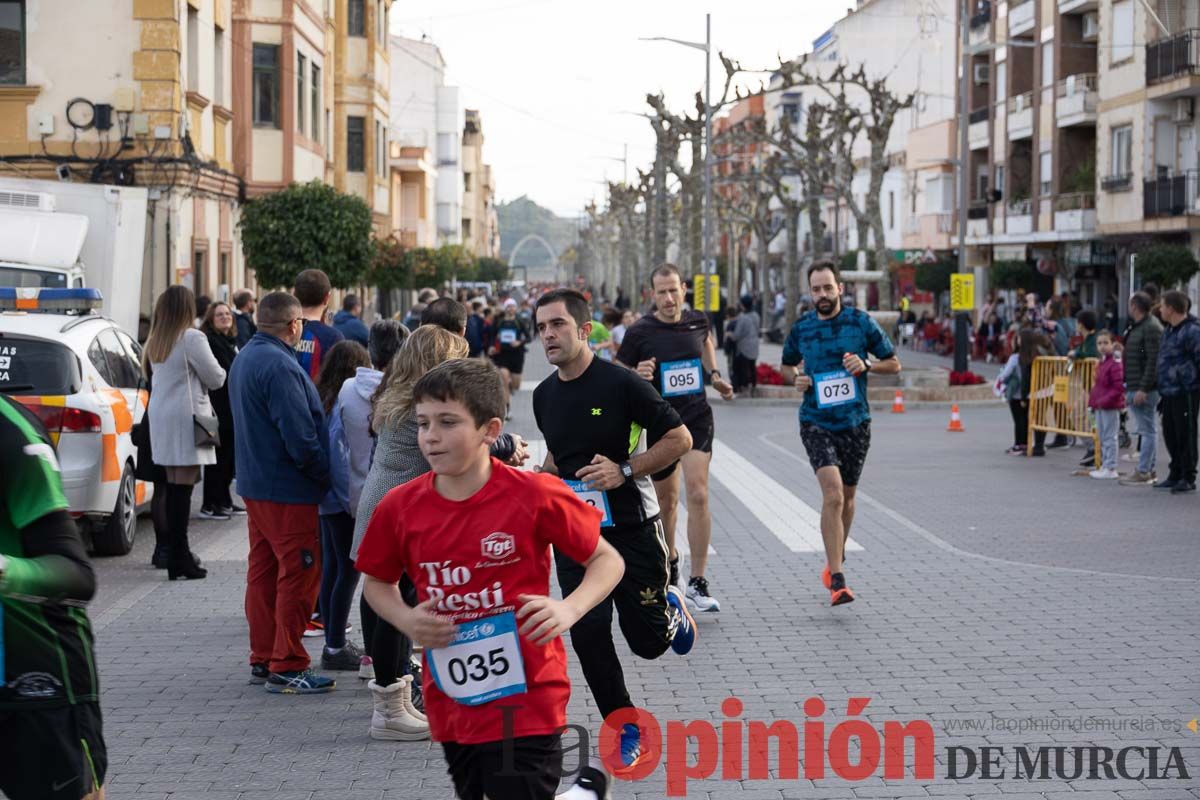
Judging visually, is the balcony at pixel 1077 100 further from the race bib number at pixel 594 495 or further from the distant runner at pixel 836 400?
the race bib number at pixel 594 495

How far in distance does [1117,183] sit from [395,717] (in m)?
40.9

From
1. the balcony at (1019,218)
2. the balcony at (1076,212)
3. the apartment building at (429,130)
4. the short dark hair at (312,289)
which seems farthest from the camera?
the apartment building at (429,130)

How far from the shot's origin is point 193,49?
25.9 m

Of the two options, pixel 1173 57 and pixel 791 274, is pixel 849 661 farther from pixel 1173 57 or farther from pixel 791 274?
pixel 791 274

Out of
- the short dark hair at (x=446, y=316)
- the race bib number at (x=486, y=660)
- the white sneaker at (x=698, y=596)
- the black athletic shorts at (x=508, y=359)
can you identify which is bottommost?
the white sneaker at (x=698, y=596)

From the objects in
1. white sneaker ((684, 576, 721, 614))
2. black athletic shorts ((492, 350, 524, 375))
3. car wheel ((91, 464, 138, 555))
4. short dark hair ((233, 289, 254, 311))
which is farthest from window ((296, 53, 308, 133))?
white sneaker ((684, 576, 721, 614))

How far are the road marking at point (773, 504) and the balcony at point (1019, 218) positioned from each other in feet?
118

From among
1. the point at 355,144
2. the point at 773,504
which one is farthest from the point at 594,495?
the point at 355,144

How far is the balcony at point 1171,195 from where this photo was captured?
40.0 m

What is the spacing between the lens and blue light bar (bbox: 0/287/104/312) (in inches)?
466

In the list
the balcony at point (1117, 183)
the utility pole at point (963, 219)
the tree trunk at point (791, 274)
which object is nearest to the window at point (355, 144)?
the tree trunk at point (791, 274)

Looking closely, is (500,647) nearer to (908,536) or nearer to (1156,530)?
(908,536)

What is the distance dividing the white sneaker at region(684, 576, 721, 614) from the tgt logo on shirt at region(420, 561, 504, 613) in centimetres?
537

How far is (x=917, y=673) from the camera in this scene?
25.5ft
